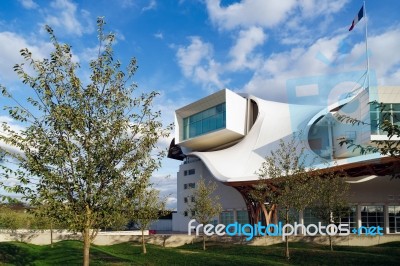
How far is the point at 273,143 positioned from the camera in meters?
51.9

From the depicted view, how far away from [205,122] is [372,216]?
78.3ft

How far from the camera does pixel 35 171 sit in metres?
12.1

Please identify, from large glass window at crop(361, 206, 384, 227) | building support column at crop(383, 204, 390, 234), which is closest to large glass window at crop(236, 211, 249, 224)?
large glass window at crop(361, 206, 384, 227)

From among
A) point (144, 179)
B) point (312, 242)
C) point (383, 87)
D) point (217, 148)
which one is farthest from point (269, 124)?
point (144, 179)

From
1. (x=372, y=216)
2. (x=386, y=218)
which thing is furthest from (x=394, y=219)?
(x=372, y=216)

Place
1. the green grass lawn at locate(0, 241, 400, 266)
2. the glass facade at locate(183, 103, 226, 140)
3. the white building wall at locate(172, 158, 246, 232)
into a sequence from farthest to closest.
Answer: the white building wall at locate(172, 158, 246, 232) < the glass facade at locate(183, 103, 226, 140) < the green grass lawn at locate(0, 241, 400, 266)

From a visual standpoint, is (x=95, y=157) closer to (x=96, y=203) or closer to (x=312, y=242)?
(x=96, y=203)

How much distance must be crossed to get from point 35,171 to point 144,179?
3.27m

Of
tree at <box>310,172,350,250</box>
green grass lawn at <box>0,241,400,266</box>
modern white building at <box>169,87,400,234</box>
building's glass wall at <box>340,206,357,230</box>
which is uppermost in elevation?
modern white building at <box>169,87,400,234</box>

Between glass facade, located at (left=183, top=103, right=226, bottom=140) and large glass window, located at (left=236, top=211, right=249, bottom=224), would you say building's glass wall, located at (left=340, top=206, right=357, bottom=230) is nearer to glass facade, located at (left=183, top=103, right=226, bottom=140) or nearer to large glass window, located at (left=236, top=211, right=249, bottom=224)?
large glass window, located at (left=236, top=211, right=249, bottom=224)

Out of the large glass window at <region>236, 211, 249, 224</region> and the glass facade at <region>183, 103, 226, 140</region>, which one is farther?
the glass facade at <region>183, 103, 226, 140</region>

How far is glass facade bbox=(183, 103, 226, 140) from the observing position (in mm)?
54406

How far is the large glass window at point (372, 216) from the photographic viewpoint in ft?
151

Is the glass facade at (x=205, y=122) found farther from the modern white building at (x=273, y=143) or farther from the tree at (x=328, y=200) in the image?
the tree at (x=328, y=200)
